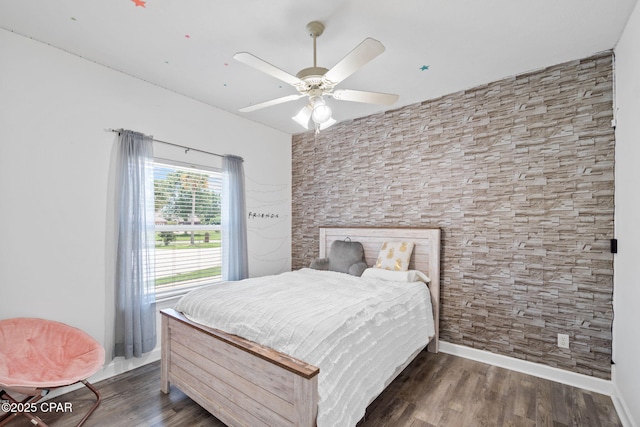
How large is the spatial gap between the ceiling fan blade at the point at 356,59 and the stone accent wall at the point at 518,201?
1760 mm

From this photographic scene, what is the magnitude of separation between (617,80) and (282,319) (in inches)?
117

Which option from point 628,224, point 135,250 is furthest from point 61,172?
point 628,224

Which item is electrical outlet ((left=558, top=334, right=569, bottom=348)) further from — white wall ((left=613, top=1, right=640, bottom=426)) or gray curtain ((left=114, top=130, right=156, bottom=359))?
gray curtain ((left=114, top=130, right=156, bottom=359))

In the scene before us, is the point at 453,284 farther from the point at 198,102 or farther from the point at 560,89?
the point at 198,102

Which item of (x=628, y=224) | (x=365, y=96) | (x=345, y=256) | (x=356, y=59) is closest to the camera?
(x=356, y=59)

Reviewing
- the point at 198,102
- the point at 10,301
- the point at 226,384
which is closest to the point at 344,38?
the point at 198,102

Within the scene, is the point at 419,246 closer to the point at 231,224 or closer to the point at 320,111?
the point at 320,111

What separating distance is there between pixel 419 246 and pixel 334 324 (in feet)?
5.84

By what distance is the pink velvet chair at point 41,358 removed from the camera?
178 centimetres

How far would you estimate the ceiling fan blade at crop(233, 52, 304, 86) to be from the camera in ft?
5.47

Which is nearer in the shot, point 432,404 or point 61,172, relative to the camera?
point 432,404

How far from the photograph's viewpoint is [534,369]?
8.43ft

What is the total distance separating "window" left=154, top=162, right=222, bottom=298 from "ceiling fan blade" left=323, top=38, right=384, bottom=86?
204 centimetres

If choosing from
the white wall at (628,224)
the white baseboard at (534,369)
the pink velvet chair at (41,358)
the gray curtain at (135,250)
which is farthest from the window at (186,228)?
the white wall at (628,224)
